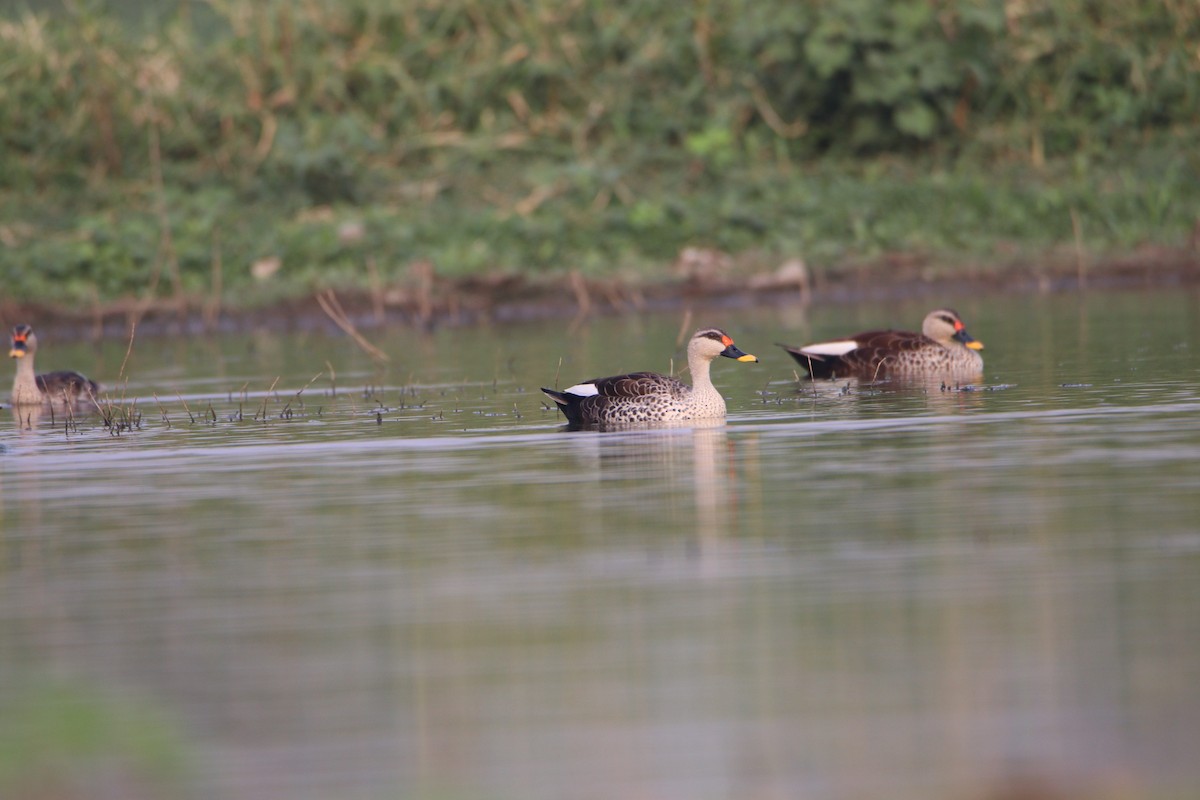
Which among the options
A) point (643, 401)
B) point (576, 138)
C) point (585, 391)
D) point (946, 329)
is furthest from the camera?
point (576, 138)

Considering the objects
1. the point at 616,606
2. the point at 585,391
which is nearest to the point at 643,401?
the point at 585,391

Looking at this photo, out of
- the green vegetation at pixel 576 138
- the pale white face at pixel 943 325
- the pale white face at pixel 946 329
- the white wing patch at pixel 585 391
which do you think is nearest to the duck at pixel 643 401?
the white wing patch at pixel 585 391

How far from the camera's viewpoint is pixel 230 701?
6691 mm

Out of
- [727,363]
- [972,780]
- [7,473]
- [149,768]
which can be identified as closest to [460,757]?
[149,768]

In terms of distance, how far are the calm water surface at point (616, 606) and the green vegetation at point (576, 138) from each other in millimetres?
11962

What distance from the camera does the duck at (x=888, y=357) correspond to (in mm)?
17547

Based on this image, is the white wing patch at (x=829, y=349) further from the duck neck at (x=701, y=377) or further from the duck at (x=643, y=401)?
the duck at (x=643, y=401)

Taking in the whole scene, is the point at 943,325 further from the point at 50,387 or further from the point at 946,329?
the point at 50,387

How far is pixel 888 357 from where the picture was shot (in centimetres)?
1767

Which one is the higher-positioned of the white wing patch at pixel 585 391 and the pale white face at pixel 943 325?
the pale white face at pixel 943 325

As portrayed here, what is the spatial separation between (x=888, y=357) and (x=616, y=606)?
1012 cm

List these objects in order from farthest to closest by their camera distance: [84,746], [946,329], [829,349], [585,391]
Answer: [946,329], [829,349], [585,391], [84,746]

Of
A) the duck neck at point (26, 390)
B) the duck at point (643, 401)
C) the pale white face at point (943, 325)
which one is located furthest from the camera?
the pale white face at point (943, 325)

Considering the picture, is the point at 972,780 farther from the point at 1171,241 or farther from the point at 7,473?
the point at 1171,241
